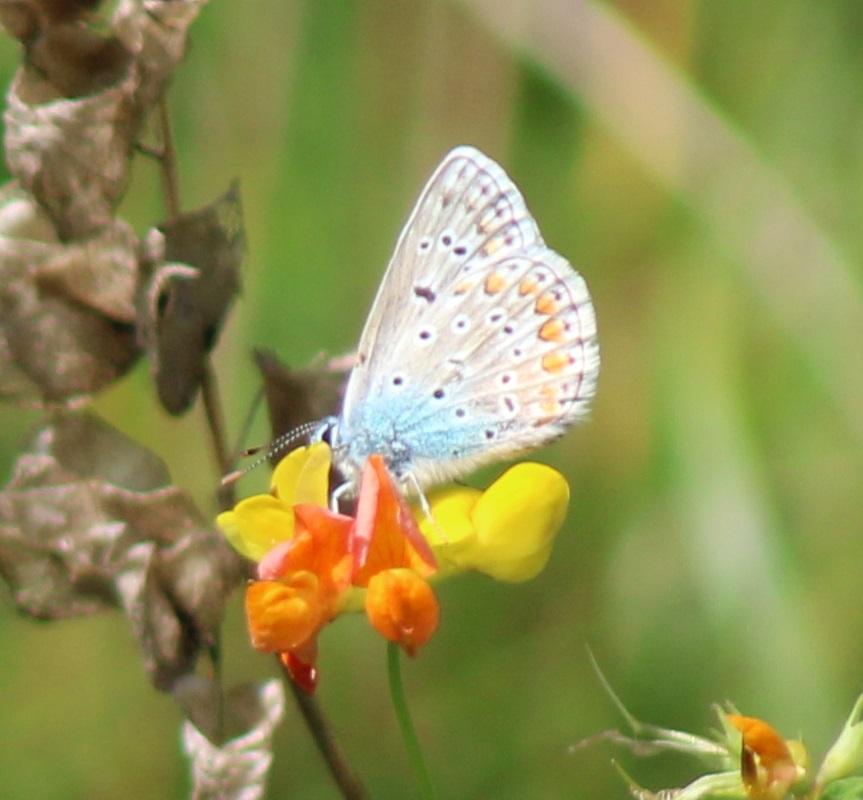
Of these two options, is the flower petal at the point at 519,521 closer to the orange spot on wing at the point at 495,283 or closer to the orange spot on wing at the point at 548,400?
the orange spot on wing at the point at 548,400

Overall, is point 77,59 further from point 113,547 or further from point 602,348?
point 602,348

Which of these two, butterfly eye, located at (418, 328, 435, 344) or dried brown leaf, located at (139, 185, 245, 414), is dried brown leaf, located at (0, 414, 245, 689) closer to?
dried brown leaf, located at (139, 185, 245, 414)

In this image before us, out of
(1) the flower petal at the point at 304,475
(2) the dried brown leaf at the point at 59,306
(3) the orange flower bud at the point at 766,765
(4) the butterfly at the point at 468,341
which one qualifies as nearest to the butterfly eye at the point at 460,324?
(4) the butterfly at the point at 468,341

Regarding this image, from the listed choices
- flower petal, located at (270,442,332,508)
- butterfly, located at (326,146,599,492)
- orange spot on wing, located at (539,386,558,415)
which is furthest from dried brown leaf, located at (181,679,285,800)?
orange spot on wing, located at (539,386,558,415)

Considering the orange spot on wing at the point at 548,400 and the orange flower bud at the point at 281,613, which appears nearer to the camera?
the orange flower bud at the point at 281,613

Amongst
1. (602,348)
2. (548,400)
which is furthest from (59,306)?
(602,348)
